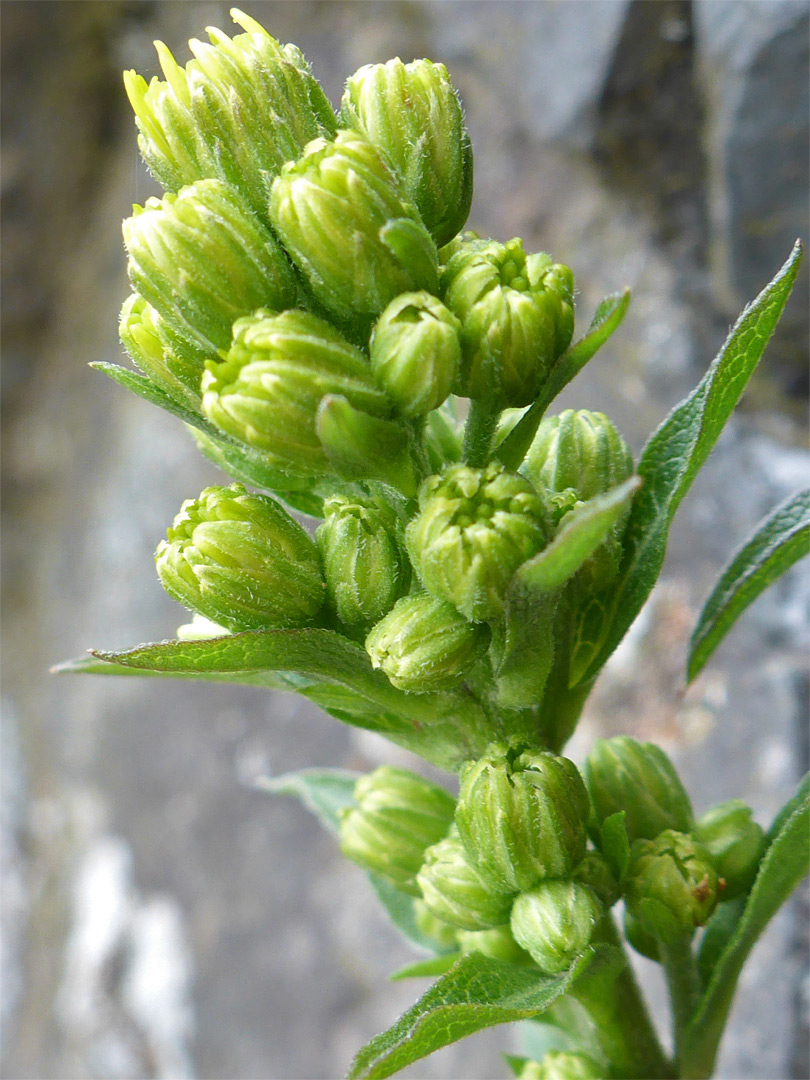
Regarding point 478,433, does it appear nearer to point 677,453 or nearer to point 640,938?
point 677,453

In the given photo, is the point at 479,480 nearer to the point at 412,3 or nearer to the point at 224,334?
the point at 224,334

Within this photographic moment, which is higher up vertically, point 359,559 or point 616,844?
point 359,559

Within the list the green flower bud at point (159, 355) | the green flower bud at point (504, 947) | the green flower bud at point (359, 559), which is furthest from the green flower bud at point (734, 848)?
the green flower bud at point (159, 355)

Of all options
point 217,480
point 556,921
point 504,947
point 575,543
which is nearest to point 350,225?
point 575,543

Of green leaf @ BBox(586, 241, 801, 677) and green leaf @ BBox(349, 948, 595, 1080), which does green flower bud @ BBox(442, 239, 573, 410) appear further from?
green leaf @ BBox(349, 948, 595, 1080)

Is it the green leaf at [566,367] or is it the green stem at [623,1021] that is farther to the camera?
the green stem at [623,1021]

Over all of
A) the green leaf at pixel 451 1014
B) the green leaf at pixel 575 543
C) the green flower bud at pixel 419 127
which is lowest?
the green leaf at pixel 451 1014

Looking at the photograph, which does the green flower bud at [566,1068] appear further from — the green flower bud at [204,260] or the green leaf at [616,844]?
the green flower bud at [204,260]
